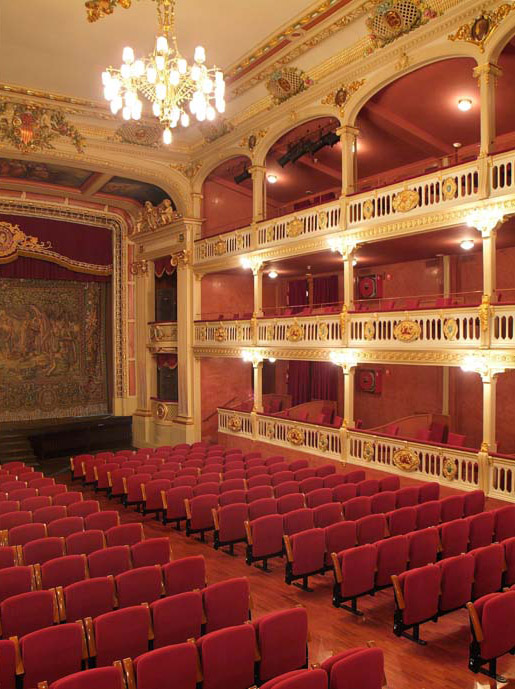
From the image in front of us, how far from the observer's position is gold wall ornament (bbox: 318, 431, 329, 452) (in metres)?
12.1

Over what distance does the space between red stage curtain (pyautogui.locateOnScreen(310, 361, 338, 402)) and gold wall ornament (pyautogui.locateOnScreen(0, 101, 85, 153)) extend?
379 inches

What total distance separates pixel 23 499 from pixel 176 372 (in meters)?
9.58

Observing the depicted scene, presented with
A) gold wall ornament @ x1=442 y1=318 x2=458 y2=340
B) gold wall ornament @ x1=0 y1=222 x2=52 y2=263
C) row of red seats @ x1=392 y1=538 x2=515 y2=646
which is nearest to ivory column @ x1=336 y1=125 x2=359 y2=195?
gold wall ornament @ x1=442 y1=318 x2=458 y2=340

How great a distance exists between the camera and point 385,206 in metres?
11.0

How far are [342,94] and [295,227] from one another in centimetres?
295

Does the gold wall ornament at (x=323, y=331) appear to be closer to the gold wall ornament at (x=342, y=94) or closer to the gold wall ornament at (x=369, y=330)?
the gold wall ornament at (x=369, y=330)

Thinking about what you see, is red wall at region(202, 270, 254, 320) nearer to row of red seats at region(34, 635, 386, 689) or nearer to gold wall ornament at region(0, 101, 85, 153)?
gold wall ornament at region(0, 101, 85, 153)

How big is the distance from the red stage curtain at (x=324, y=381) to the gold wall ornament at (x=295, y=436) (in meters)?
4.51

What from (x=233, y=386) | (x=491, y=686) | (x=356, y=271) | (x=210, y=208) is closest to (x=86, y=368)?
(x=233, y=386)

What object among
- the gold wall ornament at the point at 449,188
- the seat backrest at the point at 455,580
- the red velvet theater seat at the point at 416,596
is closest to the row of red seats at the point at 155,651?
the red velvet theater seat at the point at 416,596

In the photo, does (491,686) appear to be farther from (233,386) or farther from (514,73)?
(233,386)

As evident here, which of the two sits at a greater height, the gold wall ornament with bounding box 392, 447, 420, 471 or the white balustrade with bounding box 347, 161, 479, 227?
the white balustrade with bounding box 347, 161, 479, 227

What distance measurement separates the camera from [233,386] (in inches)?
674

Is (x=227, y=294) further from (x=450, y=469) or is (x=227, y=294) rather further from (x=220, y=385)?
(x=450, y=469)
